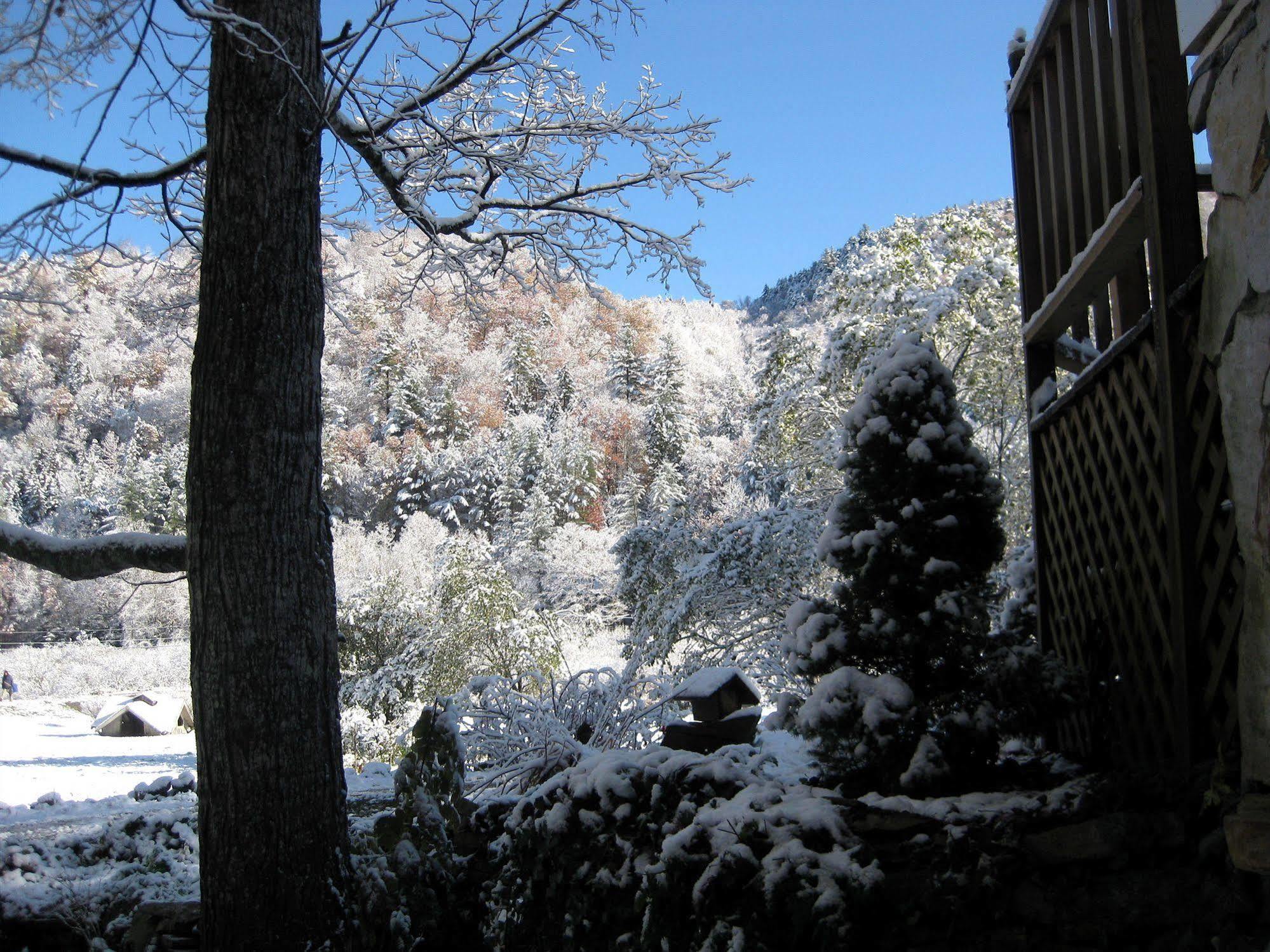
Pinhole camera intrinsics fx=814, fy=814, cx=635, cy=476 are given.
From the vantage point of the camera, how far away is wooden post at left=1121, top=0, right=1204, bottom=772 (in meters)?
1.83

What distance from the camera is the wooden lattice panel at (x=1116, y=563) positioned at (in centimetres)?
207

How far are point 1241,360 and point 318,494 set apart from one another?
2445mm

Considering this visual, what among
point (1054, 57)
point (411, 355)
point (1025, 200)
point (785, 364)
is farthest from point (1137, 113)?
point (411, 355)

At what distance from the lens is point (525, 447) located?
1005 inches

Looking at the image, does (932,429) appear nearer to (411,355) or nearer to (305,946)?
(305,946)

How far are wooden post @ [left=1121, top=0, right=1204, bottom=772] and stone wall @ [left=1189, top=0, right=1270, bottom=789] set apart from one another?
0.59 ft

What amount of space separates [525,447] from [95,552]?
2270cm

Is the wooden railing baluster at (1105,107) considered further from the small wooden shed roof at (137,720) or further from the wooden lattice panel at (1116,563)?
the small wooden shed roof at (137,720)

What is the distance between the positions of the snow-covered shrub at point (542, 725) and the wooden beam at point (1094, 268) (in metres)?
2.11

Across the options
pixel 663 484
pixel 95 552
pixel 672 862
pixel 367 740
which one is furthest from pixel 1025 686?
pixel 663 484

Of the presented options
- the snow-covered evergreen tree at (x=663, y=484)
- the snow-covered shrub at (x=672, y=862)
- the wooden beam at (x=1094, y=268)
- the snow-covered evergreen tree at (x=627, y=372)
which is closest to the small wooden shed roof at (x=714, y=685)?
the snow-covered shrub at (x=672, y=862)

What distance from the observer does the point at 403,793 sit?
2648 millimetres

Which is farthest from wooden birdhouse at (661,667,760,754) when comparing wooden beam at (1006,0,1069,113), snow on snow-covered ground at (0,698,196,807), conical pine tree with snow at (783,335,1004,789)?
snow on snow-covered ground at (0,698,196,807)

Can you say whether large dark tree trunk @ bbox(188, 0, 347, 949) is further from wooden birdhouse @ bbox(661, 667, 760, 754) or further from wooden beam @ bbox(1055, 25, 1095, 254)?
wooden beam @ bbox(1055, 25, 1095, 254)
